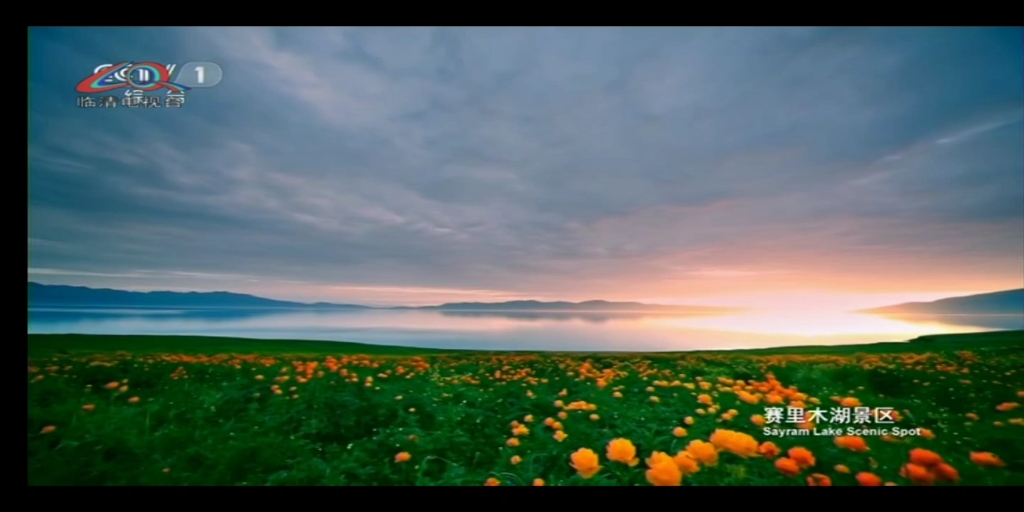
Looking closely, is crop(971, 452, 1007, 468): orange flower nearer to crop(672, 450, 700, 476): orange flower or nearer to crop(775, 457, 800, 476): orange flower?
crop(775, 457, 800, 476): orange flower

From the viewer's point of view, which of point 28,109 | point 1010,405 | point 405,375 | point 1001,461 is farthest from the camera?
point 405,375

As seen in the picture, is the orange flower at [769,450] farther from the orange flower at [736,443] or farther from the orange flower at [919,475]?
the orange flower at [919,475]

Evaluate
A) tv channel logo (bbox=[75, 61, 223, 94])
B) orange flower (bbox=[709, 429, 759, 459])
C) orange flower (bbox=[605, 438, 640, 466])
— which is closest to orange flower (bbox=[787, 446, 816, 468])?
orange flower (bbox=[709, 429, 759, 459])

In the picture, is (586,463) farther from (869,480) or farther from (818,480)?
(869,480)

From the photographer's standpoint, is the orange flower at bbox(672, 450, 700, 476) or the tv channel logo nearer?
the orange flower at bbox(672, 450, 700, 476)

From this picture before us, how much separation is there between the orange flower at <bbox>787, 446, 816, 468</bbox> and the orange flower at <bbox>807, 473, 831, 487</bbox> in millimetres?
55

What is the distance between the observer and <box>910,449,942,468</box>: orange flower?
82.6 inches

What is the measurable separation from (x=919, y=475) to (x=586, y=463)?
6.04ft

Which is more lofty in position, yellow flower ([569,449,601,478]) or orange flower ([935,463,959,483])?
yellow flower ([569,449,601,478])

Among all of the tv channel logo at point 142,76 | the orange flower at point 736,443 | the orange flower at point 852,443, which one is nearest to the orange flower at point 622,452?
the orange flower at point 736,443

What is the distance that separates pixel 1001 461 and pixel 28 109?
6.33 metres
